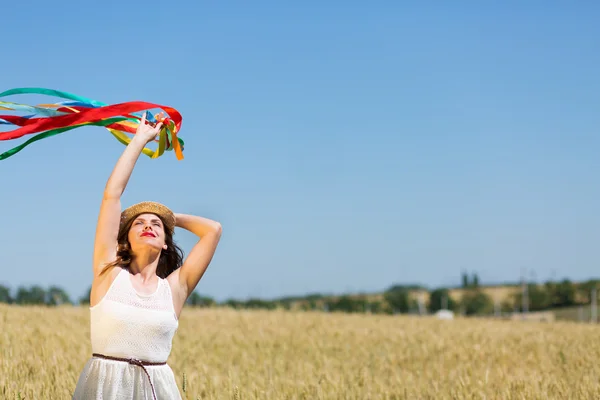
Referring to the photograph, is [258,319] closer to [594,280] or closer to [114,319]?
[114,319]

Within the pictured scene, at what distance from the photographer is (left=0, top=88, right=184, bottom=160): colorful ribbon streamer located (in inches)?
209

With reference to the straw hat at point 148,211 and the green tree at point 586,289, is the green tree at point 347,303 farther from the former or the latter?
→ the straw hat at point 148,211

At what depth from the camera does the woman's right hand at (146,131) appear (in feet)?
15.5

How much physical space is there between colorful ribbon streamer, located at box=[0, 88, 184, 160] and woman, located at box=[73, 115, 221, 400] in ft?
1.79

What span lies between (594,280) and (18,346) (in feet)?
269

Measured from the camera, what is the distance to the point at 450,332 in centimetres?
1631

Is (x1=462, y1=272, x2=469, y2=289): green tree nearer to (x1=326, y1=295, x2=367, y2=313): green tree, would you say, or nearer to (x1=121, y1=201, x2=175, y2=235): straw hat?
(x1=326, y1=295, x2=367, y2=313): green tree

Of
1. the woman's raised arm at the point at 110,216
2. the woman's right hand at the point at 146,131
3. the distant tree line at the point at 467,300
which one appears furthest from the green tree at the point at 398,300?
the woman's raised arm at the point at 110,216

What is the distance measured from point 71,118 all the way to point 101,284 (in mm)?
1648

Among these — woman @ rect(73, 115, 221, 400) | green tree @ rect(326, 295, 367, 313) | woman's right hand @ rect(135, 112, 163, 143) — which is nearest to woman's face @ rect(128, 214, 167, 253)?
woman @ rect(73, 115, 221, 400)

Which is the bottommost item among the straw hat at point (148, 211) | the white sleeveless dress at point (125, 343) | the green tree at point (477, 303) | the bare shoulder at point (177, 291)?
the green tree at point (477, 303)

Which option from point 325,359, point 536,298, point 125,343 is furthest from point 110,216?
point 536,298

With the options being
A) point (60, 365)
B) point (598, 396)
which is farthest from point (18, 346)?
point (598, 396)

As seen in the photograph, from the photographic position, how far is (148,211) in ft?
15.2
